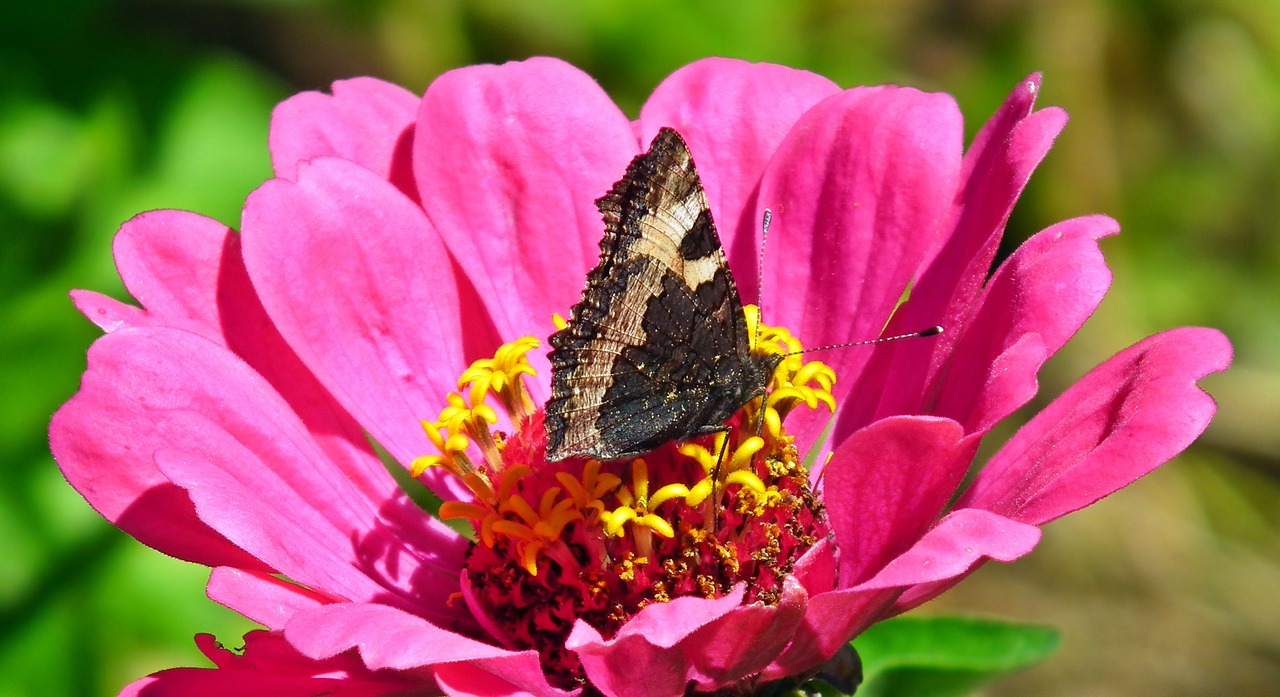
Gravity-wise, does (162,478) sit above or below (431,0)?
below

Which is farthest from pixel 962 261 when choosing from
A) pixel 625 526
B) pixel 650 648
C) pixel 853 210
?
pixel 650 648

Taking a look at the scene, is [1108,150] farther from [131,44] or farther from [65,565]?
[65,565]

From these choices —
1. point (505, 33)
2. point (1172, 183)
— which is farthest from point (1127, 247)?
point (505, 33)

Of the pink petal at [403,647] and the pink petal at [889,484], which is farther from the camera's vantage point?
the pink petal at [889,484]

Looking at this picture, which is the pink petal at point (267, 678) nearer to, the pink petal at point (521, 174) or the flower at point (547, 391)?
the flower at point (547, 391)

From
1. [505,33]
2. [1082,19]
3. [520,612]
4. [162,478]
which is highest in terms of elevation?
[505,33]

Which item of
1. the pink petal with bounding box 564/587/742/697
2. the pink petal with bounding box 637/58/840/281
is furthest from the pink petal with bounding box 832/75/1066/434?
the pink petal with bounding box 564/587/742/697

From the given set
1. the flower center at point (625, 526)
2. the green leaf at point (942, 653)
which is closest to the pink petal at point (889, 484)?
the flower center at point (625, 526)
